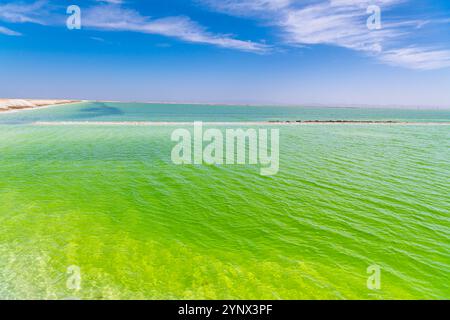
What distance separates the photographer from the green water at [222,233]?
7.98m

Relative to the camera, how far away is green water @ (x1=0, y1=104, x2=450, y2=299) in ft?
26.2

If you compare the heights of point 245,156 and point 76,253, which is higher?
point 245,156

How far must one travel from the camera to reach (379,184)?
17.3m

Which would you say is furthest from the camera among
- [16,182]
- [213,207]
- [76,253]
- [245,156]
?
[245,156]

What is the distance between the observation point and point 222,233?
1112cm

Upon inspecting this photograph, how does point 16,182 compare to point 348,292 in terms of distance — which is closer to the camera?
point 348,292

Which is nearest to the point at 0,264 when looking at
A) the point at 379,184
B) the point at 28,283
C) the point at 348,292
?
the point at 28,283

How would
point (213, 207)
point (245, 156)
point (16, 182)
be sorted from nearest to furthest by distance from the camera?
point (213, 207), point (16, 182), point (245, 156)

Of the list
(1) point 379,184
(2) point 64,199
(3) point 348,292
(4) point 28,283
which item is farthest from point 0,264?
(1) point 379,184
